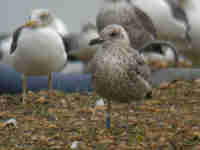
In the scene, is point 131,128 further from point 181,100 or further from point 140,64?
point 181,100

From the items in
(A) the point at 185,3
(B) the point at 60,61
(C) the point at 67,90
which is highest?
(A) the point at 185,3

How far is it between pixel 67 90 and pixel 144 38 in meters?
1.17

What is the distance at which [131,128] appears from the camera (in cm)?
360

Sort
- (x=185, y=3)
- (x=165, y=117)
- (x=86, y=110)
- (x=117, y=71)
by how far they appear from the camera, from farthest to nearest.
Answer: (x=185, y=3)
(x=86, y=110)
(x=165, y=117)
(x=117, y=71)

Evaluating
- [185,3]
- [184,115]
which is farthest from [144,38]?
[185,3]

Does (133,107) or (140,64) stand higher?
(140,64)

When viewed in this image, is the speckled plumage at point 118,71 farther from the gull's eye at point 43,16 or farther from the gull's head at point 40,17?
the gull's eye at point 43,16

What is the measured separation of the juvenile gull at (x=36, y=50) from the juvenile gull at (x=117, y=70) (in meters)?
1.51

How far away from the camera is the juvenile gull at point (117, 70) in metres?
3.28

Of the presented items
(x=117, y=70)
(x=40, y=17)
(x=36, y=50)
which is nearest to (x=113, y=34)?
(x=117, y=70)

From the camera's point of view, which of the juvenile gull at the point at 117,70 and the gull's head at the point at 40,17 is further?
the gull's head at the point at 40,17

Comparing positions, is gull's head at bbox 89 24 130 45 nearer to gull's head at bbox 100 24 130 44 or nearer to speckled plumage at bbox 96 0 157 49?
gull's head at bbox 100 24 130 44

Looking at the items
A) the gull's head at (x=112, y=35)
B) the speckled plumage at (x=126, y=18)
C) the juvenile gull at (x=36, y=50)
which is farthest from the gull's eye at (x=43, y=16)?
the gull's head at (x=112, y=35)

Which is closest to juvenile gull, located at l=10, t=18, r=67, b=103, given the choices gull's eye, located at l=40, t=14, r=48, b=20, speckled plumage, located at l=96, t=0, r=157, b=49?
gull's eye, located at l=40, t=14, r=48, b=20
